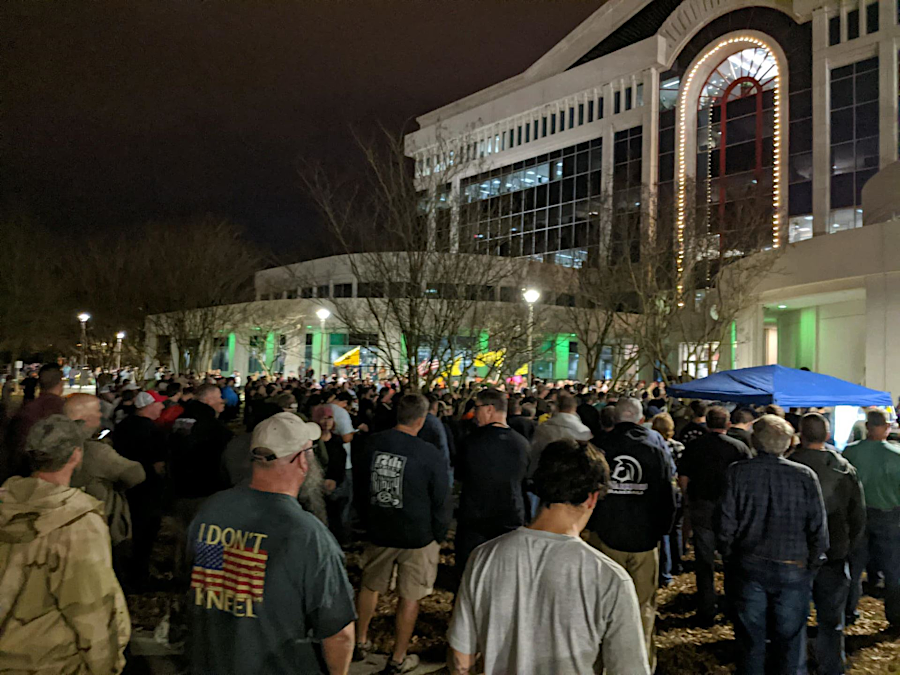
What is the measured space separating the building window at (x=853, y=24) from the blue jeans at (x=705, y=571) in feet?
131

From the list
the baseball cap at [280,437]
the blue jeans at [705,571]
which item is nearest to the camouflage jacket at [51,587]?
the baseball cap at [280,437]

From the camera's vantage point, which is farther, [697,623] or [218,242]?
[218,242]

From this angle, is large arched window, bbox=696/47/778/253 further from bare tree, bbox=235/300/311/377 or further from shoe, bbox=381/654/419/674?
shoe, bbox=381/654/419/674

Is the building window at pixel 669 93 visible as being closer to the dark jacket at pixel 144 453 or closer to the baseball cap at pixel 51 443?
the dark jacket at pixel 144 453

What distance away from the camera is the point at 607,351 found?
45.1 meters

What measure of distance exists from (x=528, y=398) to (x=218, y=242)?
26018mm

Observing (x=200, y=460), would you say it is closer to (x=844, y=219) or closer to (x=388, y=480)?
(x=388, y=480)

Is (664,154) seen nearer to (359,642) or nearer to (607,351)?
(607,351)

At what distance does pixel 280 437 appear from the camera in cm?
242

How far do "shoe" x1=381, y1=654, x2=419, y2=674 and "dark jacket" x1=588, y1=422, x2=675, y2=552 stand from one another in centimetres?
171

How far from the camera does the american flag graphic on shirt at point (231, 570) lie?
2256 mm

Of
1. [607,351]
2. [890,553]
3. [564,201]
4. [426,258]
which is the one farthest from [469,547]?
[564,201]

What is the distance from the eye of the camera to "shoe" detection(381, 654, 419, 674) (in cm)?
450

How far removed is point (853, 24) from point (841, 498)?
40850 mm
